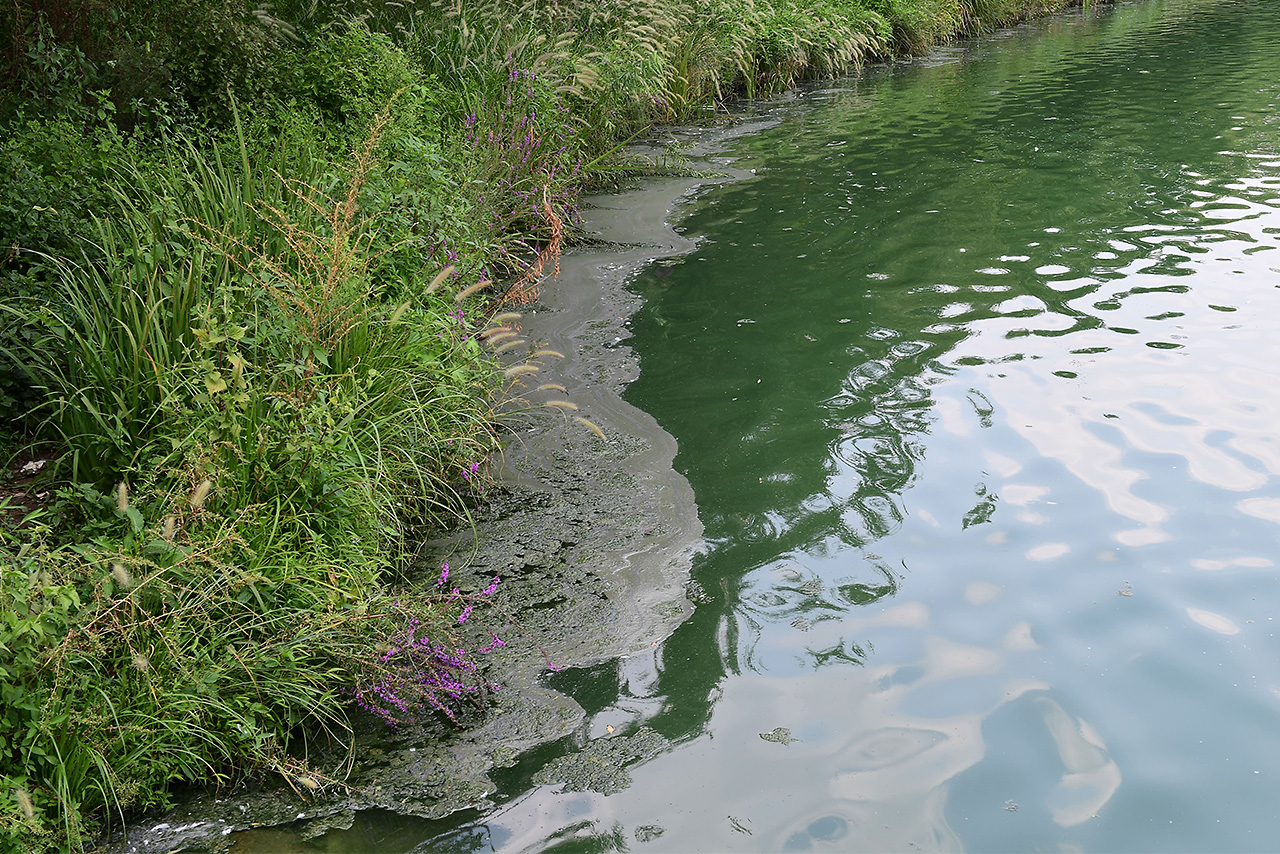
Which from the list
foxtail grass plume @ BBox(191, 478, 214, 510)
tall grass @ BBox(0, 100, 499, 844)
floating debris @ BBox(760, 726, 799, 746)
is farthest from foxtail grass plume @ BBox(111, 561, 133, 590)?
floating debris @ BBox(760, 726, 799, 746)

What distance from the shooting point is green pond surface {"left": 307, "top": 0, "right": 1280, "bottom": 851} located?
2.63 metres

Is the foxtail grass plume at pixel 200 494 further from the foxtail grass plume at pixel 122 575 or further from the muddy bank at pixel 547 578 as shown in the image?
the muddy bank at pixel 547 578

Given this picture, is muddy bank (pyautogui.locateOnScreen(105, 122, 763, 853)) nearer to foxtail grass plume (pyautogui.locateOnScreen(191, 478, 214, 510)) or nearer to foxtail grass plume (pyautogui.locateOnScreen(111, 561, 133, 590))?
foxtail grass plume (pyautogui.locateOnScreen(111, 561, 133, 590))

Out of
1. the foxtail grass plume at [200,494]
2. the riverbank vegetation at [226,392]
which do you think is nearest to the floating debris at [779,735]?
the riverbank vegetation at [226,392]

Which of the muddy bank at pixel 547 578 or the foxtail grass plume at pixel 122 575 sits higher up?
the foxtail grass plume at pixel 122 575

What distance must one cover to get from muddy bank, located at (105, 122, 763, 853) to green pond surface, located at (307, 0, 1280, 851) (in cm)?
10

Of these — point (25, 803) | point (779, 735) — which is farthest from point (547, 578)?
point (25, 803)

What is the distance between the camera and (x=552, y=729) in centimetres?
297

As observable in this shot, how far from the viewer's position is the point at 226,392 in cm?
336

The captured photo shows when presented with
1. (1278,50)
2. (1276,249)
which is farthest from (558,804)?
(1278,50)

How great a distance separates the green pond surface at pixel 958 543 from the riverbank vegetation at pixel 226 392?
0.56 meters

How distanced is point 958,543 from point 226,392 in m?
2.78

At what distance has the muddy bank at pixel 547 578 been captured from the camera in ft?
8.75

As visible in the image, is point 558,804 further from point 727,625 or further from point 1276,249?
point 1276,249
